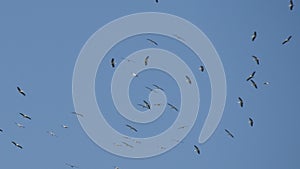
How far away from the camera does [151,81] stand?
220 cm

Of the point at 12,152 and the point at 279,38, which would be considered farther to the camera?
the point at 279,38

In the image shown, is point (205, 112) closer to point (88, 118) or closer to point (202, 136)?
point (202, 136)

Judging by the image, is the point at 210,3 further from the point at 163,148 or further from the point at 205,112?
the point at 163,148

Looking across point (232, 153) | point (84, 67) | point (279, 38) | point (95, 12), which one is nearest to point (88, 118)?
point (84, 67)

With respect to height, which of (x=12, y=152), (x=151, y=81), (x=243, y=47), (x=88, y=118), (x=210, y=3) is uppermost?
(x=210, y=3)

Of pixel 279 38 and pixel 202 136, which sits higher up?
pixel 279 38

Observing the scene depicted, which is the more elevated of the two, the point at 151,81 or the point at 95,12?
the point at 95,12

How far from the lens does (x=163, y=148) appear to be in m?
2.21

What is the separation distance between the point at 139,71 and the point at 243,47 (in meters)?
0.46

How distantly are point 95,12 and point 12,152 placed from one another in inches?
26.4

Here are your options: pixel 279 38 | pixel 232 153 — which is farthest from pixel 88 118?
pixel 279 38

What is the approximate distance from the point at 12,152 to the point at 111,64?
0.54m

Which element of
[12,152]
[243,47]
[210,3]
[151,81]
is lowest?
[12,152]

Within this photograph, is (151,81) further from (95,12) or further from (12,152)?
(12,152)
